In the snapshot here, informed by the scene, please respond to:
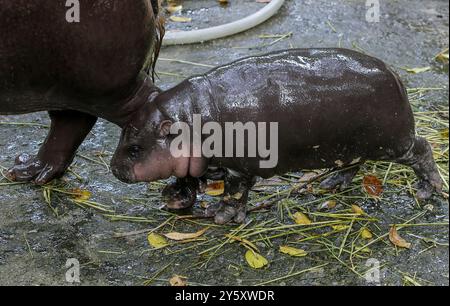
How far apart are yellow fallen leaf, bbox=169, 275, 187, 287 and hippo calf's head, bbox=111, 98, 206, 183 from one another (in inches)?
18.3

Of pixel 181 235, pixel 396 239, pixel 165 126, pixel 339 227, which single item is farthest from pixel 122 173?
pixel 396 239

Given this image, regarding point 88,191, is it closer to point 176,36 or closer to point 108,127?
point 108,127

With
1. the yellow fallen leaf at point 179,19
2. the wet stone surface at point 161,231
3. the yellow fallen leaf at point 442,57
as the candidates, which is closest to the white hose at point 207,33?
the yellow fallen leaf at point 179,19

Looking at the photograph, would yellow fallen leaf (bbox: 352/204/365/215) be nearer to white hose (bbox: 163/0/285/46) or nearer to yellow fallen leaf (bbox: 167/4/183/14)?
white hose (bbox: 163/0/285/46)

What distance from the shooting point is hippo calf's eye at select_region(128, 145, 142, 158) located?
3.39 meters

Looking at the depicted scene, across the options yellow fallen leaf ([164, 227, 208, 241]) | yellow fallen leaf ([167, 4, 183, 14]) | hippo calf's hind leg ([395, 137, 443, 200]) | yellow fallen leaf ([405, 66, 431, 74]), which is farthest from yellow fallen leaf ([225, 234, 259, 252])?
yellow fallen leaf ([167, 4, 183, 14])

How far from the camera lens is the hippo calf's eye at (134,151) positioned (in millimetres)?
3389

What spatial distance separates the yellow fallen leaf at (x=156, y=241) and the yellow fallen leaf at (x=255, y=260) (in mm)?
382

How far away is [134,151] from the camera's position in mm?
3396

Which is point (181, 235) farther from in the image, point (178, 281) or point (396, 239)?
point (396, 239)

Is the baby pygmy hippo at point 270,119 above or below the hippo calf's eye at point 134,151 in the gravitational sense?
above

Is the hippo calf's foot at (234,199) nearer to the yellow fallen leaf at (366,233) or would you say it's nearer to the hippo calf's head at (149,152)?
the hippo calf's head at (149,152)
